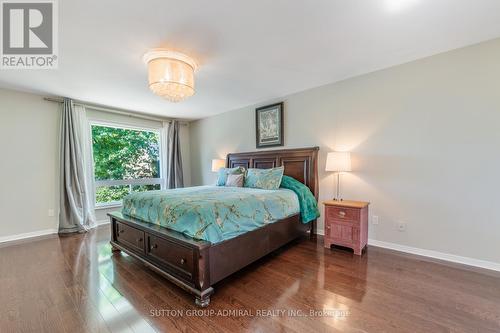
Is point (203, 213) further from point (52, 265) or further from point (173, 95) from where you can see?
point (52, 265)

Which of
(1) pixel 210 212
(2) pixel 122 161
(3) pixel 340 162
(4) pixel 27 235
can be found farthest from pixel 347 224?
(4) pixel 27 235

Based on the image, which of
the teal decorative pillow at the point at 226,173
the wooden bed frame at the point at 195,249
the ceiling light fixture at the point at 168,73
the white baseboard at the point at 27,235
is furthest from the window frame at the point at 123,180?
the ceiling light fixture at the point at 168,73

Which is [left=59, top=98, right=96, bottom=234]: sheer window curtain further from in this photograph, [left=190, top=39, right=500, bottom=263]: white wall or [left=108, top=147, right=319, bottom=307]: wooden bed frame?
[left=190, top=39, right=500, bottom=263]: white wall

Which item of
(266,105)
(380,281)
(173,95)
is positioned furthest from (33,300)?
(266,105)

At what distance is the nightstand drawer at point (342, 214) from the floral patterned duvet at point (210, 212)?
58cm

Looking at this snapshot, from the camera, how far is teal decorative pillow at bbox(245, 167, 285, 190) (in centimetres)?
324

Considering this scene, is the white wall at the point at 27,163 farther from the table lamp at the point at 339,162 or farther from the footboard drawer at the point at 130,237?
the table lamp at the point at 339,162

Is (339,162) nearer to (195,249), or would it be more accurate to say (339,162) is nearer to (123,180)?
(195,249)

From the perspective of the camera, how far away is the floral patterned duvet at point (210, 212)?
1.86 m

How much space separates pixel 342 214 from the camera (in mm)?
2758

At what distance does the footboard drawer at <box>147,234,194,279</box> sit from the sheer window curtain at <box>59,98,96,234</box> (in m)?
2.54

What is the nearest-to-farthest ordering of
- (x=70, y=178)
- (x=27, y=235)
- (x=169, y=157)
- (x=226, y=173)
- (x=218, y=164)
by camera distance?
(x=27, y=235) < (x=70, y=178) < (x=226, y=173) < (x=218, y=164) < (x=169, y=157)

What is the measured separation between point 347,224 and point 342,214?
13 cm

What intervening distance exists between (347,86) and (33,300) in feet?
14.0
